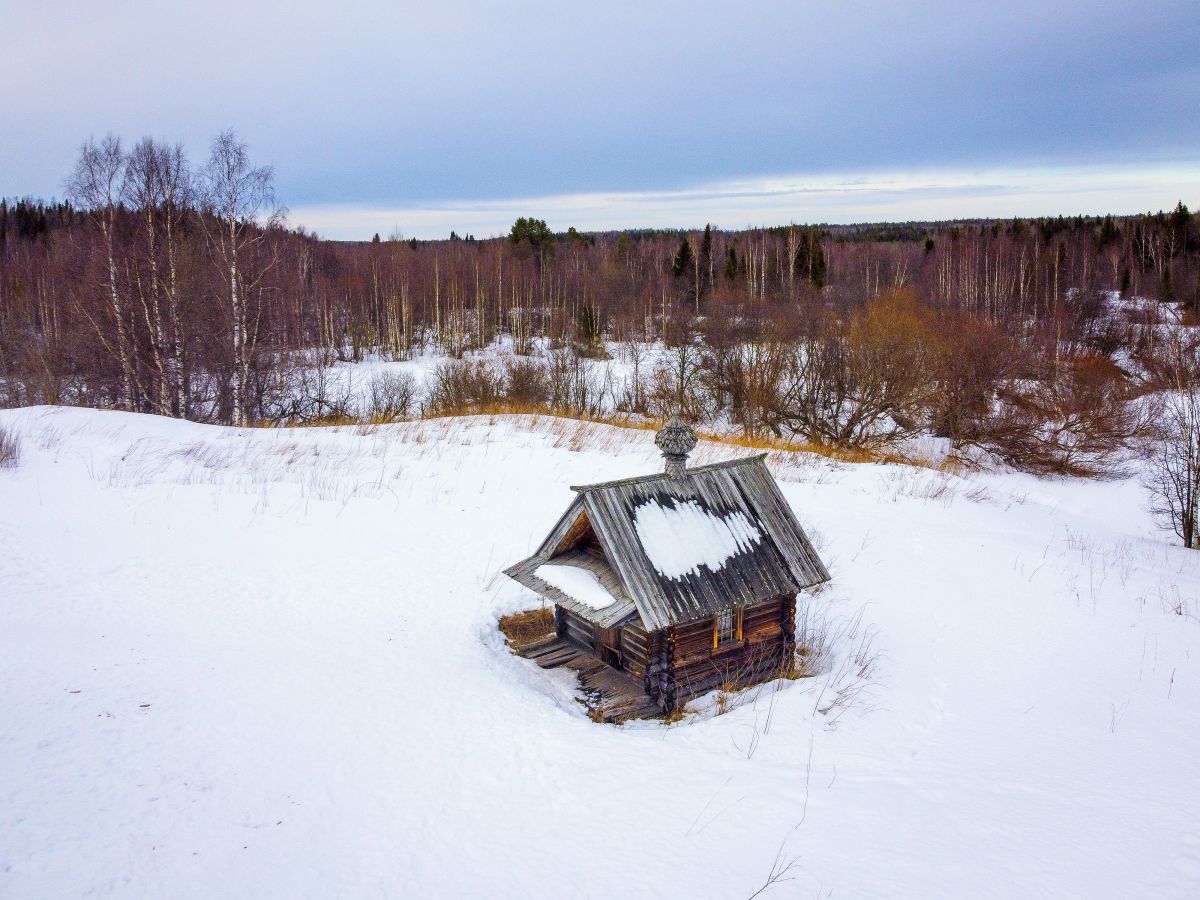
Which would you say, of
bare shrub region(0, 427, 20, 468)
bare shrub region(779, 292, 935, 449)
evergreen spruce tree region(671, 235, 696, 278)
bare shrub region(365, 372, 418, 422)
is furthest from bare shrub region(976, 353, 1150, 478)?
evergreen spruce tree region(671, 235, 696, 278)

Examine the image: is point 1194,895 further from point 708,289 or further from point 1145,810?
point 708,289

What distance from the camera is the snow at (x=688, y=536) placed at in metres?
7.01

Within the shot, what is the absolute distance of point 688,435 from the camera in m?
7.48

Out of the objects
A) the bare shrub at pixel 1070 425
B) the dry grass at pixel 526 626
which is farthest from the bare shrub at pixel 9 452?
the bare shrub at pixel 1070 425

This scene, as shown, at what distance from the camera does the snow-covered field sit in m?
4.65

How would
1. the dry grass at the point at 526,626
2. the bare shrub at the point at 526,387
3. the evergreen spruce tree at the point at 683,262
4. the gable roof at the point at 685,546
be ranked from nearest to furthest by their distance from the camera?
the gable roof at the point at 685,546 < the dry grass at the point at 526,626 < the bare shrub at the point at 526,387 < the evergreen spruce tree at the point at 683,262

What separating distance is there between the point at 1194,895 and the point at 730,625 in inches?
157

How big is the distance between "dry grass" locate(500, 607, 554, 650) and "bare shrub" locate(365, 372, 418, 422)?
57.8ft

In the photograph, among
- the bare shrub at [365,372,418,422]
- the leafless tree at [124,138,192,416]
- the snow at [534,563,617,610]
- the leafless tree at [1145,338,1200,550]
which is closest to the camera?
the snow at [534,563,617,610]

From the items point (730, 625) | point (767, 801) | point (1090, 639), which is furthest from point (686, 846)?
point (1090, 639)

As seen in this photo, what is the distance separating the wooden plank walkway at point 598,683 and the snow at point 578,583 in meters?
1.07

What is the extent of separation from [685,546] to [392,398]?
23740 mm

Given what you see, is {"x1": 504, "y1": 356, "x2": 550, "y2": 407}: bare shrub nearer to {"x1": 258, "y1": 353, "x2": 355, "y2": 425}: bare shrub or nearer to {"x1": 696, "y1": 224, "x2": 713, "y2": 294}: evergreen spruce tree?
{"x1": 258, "y1": 353, "x2": 355, "y2": 425}: bare shrub

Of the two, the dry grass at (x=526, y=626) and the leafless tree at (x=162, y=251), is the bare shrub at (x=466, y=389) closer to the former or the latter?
the leafless tree at (x=162, y=251)
